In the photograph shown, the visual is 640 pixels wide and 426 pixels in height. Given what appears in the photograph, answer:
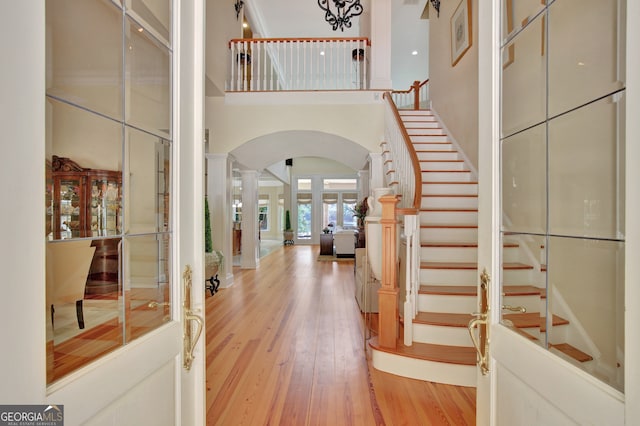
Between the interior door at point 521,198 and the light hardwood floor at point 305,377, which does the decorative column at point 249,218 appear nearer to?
the light hardwood floor at point 305,377

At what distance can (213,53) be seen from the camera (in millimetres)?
5332

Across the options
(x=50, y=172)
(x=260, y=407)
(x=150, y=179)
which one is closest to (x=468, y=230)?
(x=260, y=407)

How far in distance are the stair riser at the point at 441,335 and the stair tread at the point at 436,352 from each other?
0.03 m

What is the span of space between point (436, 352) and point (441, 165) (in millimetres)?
3153

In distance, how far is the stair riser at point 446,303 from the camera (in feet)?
9.44

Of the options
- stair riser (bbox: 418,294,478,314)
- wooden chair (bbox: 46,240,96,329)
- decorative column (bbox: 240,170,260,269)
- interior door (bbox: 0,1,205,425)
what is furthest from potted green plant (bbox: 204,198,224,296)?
wooden chair (bbox: 46,240,96,329)

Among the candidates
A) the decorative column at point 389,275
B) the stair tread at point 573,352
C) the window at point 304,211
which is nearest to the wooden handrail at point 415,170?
the decorative column at point 389,275

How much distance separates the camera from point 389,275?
2686 millimetres

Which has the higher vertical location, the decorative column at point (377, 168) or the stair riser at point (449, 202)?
the decorative column at point (377, 168)

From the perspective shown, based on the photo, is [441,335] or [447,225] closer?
[441,335]

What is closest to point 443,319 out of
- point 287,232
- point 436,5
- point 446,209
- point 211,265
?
point 446,209

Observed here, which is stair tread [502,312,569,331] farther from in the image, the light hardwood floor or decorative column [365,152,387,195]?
decorative column [365,152,387,195]

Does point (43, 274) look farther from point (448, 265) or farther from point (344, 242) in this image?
point (344, 242)

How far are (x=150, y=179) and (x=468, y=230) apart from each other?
359 cm
